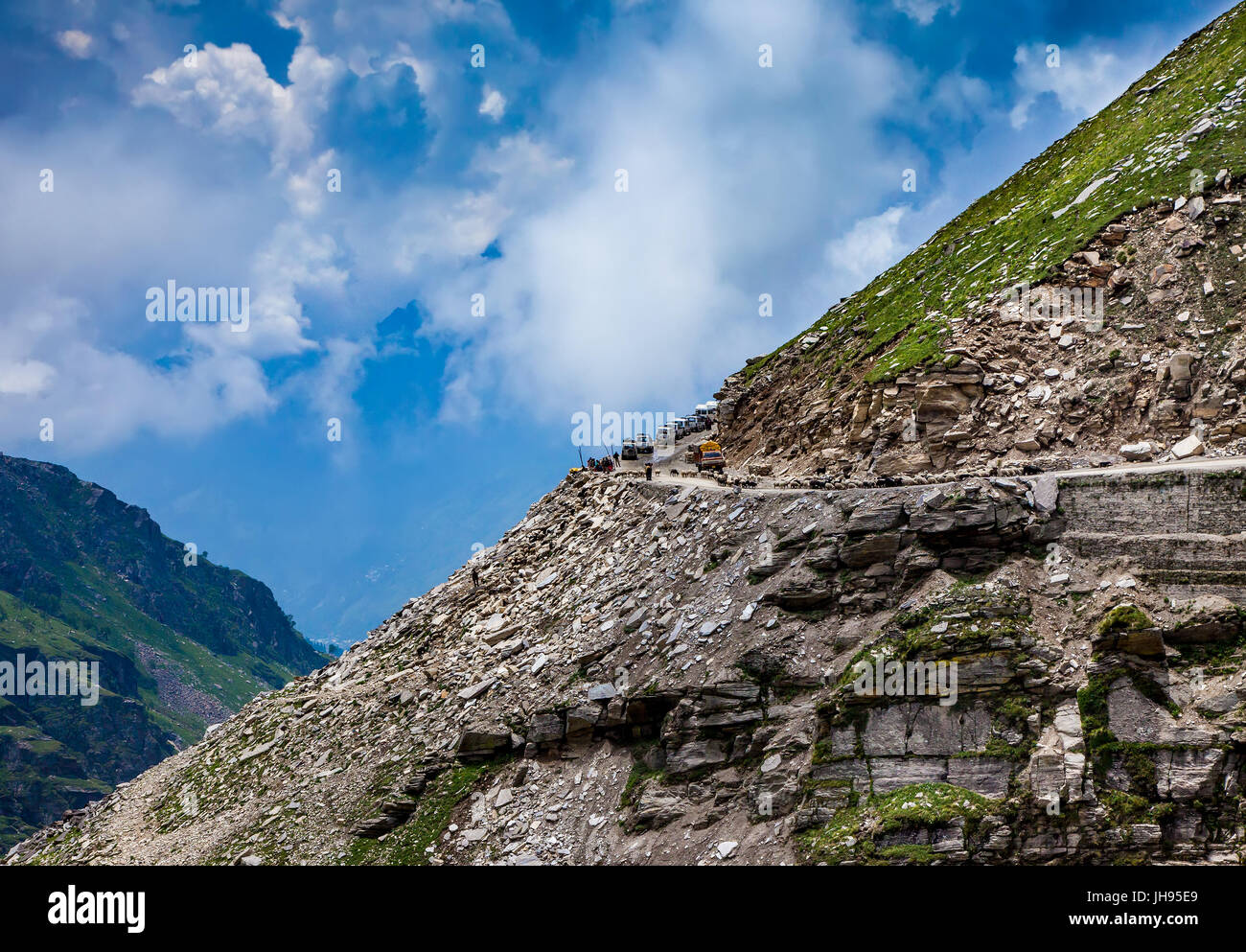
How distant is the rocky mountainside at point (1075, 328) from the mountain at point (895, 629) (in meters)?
0.19

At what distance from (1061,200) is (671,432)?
33858mm

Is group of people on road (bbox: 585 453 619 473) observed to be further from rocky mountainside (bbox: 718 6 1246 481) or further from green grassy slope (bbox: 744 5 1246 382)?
green grassy slope (bbox: 744 5 1246 382)

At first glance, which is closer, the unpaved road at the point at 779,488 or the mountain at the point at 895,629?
the mountain at the point at 895,629

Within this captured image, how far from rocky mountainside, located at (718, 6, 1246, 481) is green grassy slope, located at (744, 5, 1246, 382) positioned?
164 mm

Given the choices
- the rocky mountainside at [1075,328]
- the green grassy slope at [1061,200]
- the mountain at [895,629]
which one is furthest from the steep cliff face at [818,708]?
the green grassy slope at [1061,200]

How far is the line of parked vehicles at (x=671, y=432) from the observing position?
74.0 metres

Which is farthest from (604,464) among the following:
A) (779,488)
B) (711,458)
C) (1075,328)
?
(1075,328)

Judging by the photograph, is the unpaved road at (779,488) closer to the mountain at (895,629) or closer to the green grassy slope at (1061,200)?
the mountain at (895,629)

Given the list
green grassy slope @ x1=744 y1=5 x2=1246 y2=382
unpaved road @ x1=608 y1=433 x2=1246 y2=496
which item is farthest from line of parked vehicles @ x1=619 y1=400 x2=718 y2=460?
green grassy slope @ x1=744 y1=5 x2=1246 y2=382

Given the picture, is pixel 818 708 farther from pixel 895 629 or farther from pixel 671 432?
pixel 671 432

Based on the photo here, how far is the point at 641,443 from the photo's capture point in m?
77.4

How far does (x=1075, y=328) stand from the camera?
46.5 m

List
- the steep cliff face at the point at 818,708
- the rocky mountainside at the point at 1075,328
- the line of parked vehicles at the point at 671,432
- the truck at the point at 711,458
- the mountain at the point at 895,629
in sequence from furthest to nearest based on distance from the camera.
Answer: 1. the line of parked vehicles at the point at 671,432
2. the truck at the point at 711,458
3. the rocky mountainside at the point at 1075,328
4. the mountain at the point at 895,629
5. the steep cliff face at the point at 818,708
